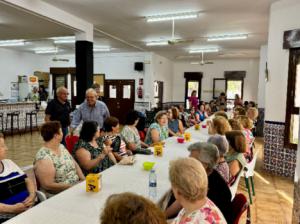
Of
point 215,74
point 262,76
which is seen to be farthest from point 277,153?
point 215,74

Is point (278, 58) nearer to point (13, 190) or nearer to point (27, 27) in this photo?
point (13, 190)

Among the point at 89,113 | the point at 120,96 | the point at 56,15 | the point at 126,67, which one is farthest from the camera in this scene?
the point at 120,96

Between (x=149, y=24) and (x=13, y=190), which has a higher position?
(x=149, y=24)

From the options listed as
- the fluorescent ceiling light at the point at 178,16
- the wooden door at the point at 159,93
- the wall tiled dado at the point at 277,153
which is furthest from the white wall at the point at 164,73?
the wall tiled dado at the point at 277,153

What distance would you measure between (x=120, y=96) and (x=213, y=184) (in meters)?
9.89

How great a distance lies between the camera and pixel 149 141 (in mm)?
4395

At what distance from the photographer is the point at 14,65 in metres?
11.6

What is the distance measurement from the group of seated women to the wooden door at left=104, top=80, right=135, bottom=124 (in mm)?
7620

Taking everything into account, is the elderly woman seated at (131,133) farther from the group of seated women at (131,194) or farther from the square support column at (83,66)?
the square support column at (83,66)

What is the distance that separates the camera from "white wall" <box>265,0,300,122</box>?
4.70 metres

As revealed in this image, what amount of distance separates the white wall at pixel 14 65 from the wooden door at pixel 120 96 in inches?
149

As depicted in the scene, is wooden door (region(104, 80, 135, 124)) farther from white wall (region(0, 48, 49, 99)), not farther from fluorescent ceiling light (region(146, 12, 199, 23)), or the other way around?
fluorescent ceiling light (region(146, 12, 199, 23))

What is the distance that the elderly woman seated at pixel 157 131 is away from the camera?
13.8ft

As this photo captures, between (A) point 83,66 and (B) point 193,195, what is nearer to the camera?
(B) point 193,195
